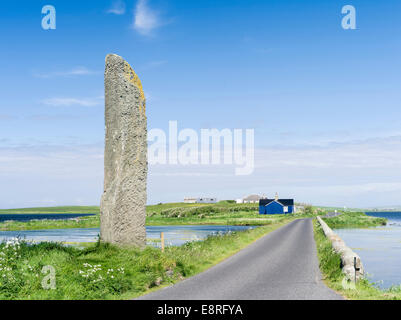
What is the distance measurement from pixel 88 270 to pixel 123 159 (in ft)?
14.7

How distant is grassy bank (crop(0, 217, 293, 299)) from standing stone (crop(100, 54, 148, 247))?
724mm

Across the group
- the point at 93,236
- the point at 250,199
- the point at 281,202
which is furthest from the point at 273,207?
the point at 250,199

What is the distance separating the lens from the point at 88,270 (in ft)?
35.0

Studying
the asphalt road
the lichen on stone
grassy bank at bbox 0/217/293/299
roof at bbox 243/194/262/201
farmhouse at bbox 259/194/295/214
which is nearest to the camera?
grassy bank at bbox 0/217/293/299

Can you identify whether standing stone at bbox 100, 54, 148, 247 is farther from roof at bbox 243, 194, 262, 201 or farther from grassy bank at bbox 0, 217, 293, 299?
roof at bbox 243, 194, 262, 201

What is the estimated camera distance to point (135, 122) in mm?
14578

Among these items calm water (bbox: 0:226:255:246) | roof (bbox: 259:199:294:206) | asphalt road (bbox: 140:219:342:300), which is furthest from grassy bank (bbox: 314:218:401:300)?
roof (bbox: 259:199:294:206)

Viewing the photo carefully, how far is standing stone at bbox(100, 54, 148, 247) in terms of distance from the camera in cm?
1395

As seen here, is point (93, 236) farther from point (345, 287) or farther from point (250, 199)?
point (250, 199)

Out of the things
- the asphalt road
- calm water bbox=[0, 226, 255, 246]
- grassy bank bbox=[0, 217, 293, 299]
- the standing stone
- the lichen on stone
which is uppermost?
the lichen on stone

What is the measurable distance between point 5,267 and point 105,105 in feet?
22.3

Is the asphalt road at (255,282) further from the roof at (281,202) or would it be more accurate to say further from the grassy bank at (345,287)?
the roof at (281,202)
